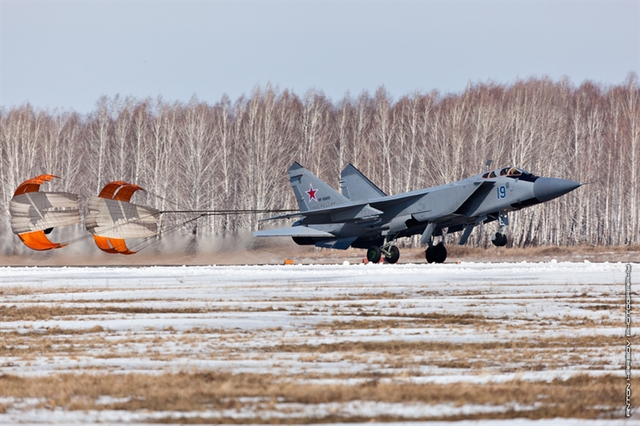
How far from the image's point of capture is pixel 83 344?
855 centimetres

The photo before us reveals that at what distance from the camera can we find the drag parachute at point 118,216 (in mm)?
26000

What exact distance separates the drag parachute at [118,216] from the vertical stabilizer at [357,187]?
7361 millimetres

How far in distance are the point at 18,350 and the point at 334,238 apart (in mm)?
19582

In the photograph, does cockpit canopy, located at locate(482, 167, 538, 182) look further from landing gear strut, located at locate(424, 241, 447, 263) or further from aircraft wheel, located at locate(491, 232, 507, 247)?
landing gear strut, located at locate(424, 241, 447, 263)

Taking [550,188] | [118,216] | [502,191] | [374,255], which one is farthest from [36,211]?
[550,188]

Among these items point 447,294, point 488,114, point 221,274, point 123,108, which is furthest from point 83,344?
point 123,108

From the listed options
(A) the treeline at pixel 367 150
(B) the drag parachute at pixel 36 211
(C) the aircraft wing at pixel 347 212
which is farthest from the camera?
(A) the treeline at pixel 367 150

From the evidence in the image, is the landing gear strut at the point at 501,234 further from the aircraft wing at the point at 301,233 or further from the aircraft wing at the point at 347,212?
the aircraft wing at the point at 301,233

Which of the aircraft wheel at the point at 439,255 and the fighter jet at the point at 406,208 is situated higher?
the fighter jet at the point at 406,208

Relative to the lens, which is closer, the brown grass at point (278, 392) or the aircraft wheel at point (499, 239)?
the brown grass at point (278, 392)

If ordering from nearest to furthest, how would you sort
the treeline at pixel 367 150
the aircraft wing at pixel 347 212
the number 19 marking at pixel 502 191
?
1. the number 19 marking at pixel 502 191
2. the aircraft wing at pixel 347 212
3. the treeline at pixel 367 150

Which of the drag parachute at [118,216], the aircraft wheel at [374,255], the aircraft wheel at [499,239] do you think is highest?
the drag parachute at [118,216]

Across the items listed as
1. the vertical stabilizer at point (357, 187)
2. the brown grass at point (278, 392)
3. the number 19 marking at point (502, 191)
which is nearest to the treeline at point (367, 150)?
the vertical stabilizer at point (357, 187)

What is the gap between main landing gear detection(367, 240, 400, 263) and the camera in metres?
26.6
